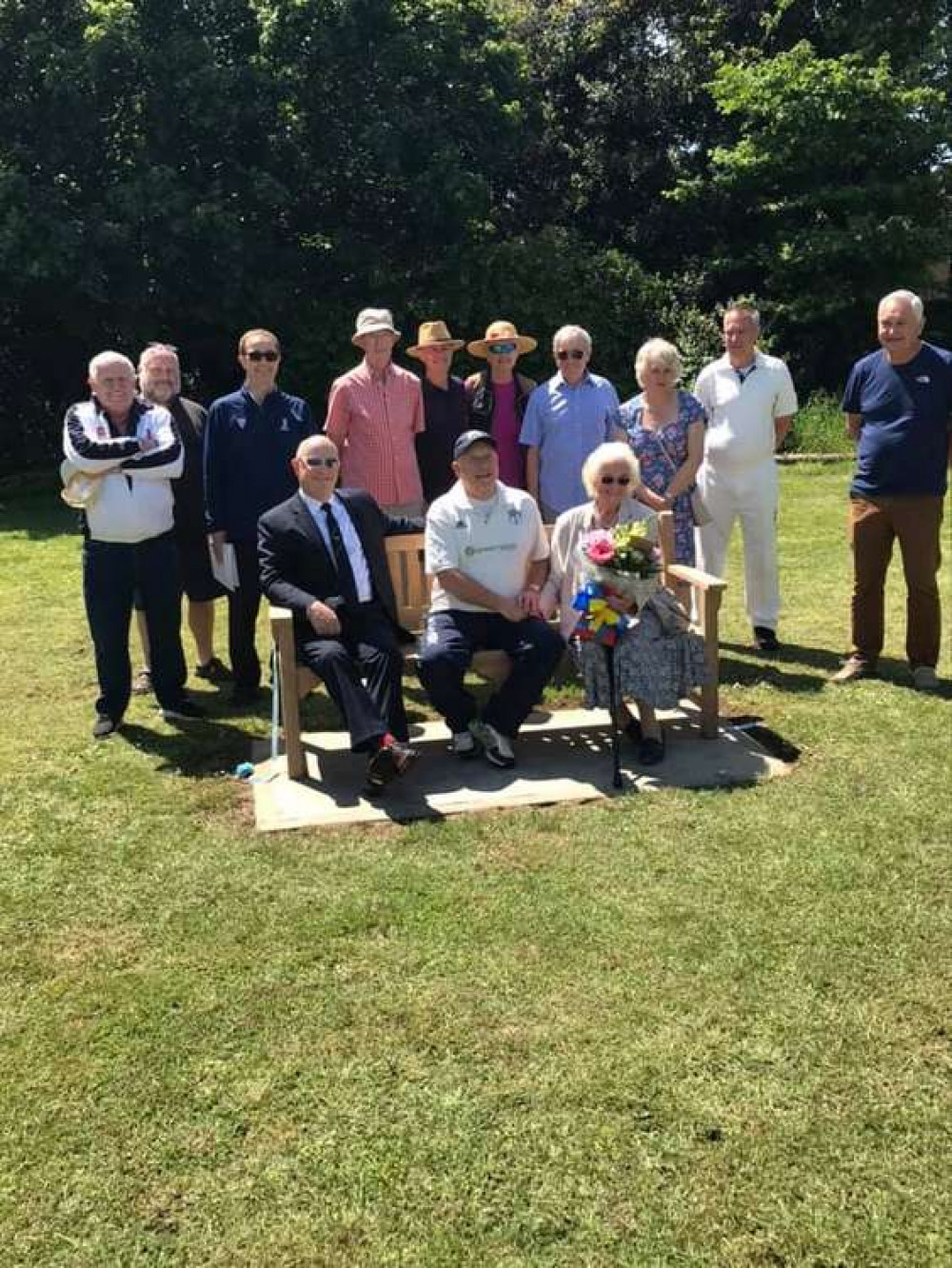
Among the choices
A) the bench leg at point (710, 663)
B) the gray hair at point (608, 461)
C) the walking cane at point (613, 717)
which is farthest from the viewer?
the bench leg at point (710, 663)

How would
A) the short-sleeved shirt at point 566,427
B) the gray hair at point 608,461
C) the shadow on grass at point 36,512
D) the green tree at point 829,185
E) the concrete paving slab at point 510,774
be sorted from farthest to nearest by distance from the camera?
the green tree at point 829,185 < the shadow on grass at point 36,512 < the short-sleeved shirt at point 566,427 < the gray hair at point 608,461 < the concrete paving slab at point 510,774

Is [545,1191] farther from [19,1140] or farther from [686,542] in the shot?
[686,542]

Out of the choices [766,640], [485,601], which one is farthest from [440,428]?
[766,640]

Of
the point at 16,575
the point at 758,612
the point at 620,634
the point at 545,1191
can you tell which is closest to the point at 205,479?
the point at 620,634

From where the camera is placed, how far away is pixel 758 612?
21.8 feet

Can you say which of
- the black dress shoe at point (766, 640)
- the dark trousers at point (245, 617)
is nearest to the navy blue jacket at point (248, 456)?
the dark trousers at point (245, 617)

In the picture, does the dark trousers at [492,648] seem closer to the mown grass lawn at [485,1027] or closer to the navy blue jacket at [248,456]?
the mown grass lawn at [485,1027]

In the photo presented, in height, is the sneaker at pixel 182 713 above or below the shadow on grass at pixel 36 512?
below

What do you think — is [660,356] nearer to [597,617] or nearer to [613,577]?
[613,577]

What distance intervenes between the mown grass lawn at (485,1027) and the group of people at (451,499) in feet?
2.55

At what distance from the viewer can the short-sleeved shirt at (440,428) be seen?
19.7 ft

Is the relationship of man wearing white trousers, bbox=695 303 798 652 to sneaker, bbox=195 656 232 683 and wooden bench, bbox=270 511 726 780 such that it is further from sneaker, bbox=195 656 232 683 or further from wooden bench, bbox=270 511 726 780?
sneaker, bbox=195 656 232 683

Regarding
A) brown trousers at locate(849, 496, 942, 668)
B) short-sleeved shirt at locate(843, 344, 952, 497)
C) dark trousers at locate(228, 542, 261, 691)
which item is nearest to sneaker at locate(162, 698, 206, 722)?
dark trousers at locate(228, 542, 261, 691)

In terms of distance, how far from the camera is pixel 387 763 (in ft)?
14.8
